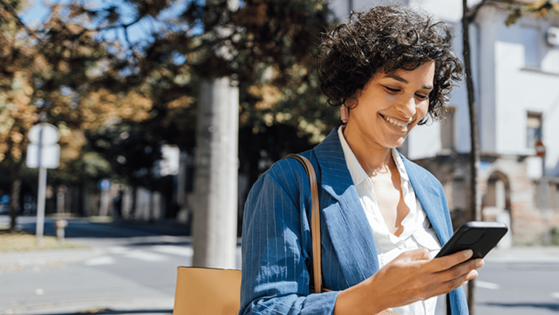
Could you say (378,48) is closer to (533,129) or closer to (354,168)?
(354,168)

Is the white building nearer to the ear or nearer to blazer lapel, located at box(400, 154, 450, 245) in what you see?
blazer lapel, located at box(400, 154, 450, 245)

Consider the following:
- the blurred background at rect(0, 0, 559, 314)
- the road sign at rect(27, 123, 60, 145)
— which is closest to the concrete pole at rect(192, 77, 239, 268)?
the blurred background at rect(0, 0, 559, 314)

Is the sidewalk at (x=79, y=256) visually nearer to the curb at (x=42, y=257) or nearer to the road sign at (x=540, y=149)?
the curb at (x=42, y=257)

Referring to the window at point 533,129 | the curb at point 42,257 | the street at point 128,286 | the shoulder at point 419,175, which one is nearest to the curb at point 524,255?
the street at point 128,286

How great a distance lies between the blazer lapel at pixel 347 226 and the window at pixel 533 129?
19905mm

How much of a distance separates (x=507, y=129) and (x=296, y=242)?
19.2 meters

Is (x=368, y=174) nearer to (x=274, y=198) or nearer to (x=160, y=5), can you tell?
(x=274, y=198)

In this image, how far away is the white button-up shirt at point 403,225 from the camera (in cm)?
136

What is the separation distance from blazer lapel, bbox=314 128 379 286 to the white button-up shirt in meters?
0.06

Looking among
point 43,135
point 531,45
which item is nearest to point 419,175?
point 43,135

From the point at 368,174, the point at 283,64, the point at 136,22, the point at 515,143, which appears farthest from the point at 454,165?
the point at 368,174

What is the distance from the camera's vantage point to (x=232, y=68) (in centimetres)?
465

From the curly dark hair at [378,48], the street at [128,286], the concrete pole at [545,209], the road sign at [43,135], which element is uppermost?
the road sign at [43,135]

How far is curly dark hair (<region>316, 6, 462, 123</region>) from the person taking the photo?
4.59ft
